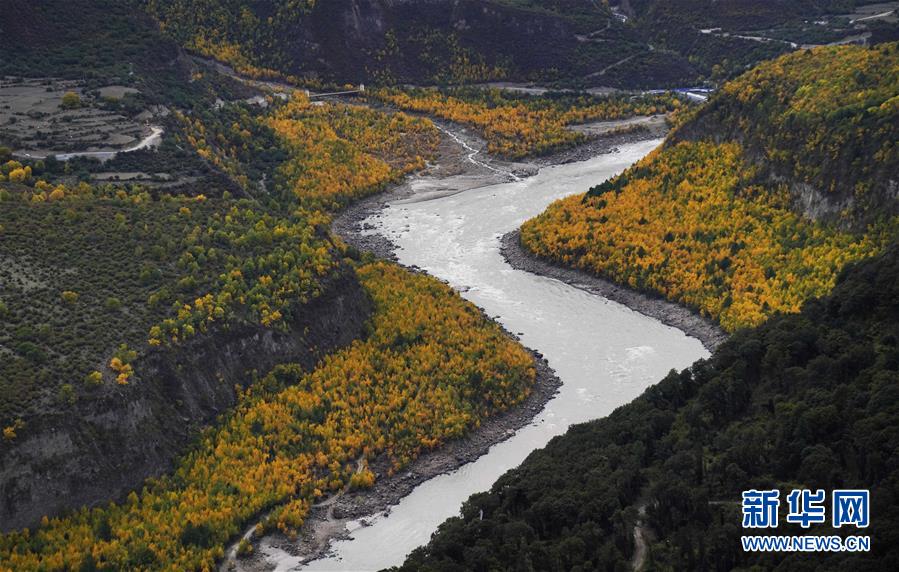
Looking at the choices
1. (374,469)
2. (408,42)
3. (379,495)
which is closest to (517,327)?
(374,469)

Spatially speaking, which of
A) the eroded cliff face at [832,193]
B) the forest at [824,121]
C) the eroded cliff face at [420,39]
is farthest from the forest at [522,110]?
the eroded cliff face at [832,193]

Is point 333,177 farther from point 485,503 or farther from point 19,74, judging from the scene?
point 485,503

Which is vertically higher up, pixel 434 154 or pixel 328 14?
pixel 328 14

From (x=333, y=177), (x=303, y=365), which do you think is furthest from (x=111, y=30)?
(x=303, y=365)

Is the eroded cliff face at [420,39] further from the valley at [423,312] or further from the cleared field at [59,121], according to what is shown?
the cleared field at [59,121]

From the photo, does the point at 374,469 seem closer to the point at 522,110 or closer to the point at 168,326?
the point at 168,326

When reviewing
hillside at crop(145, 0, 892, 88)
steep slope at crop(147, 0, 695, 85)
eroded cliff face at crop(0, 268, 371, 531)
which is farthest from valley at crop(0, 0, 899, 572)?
hillside at crop(145, 0, 892, 88)

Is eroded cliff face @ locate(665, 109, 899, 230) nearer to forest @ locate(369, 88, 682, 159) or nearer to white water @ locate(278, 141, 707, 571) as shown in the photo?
white water @ locate(278, 141, 707, 571)
